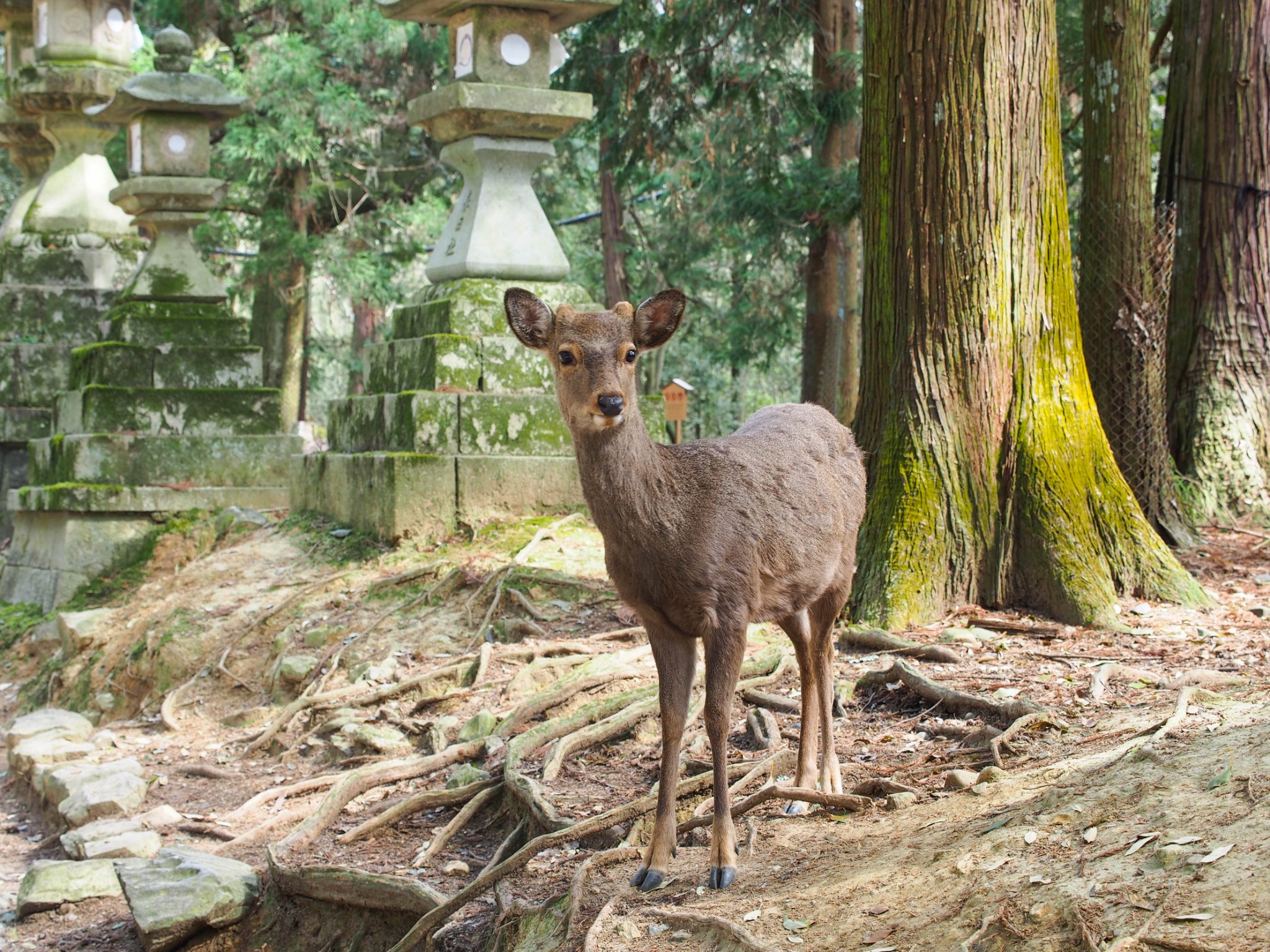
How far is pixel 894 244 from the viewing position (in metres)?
6.89

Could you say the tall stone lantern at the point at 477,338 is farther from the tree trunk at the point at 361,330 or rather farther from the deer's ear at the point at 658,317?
the tree trunk at the point at 361,330

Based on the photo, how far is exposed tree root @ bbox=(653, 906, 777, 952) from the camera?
3438 millimetres

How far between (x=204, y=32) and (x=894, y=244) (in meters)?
17.7

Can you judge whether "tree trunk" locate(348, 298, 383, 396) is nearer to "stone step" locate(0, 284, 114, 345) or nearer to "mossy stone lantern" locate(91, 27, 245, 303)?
"stone step" locate(0, 284, 114, 345)

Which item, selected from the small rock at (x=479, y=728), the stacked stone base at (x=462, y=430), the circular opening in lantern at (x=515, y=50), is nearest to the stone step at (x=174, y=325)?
the stacked stone base at (x=462, y=430)

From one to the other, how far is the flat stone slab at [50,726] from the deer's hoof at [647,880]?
5169mm

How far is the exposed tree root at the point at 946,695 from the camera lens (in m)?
5.08

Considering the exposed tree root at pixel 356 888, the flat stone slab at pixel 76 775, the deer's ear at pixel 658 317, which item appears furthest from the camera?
the flat stone slab at pixel 76 775

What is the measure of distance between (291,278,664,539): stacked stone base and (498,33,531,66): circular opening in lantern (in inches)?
64.8

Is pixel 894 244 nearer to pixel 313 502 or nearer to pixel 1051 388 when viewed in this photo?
pixel 1051 388

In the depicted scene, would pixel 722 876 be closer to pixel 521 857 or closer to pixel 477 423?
pixel 521 857

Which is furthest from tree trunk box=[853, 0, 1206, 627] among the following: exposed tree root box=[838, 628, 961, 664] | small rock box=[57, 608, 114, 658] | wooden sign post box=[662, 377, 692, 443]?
wooden sign post box=[662, 377, 692, 443]

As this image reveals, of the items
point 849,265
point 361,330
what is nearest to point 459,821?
point 849,265

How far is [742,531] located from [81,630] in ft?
23.4
